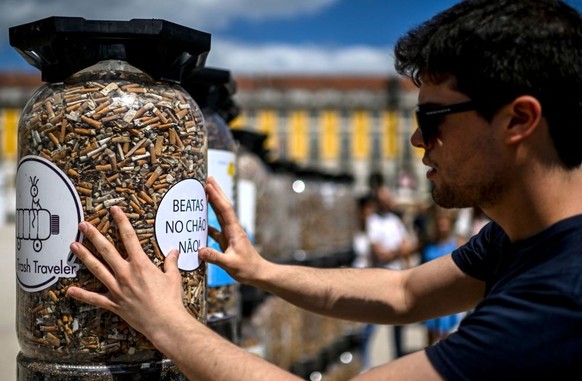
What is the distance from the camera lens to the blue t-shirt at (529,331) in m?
1.40

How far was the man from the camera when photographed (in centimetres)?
141

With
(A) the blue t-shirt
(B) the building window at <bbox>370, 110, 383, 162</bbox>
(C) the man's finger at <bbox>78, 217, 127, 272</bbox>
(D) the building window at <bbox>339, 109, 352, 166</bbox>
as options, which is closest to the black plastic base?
(C) the man's finger at <bbox>78, 217, 127, 272</bbox>

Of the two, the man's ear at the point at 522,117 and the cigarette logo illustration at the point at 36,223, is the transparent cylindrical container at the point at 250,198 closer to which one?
the cigarette logo illustration at the point at 36,223

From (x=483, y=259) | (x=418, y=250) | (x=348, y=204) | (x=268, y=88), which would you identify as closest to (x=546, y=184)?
(x=483, y=259)

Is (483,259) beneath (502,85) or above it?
beneath

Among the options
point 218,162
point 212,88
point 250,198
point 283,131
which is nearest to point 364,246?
point 250,198

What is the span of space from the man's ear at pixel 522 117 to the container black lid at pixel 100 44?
693 millimetres

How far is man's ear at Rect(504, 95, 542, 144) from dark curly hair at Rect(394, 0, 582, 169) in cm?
2

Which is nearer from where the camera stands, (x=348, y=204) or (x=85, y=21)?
(x=85, y=21)

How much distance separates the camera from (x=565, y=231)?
4.97 ft

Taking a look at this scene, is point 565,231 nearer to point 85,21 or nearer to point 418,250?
point 85,21

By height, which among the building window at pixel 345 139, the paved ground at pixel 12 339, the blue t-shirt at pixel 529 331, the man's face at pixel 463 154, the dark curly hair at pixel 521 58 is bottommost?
the paved ground at pixel 12 339

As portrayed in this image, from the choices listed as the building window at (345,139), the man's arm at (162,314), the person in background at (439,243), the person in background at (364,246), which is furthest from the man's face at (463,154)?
the building window at (345,139)

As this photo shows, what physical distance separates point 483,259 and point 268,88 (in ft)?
200
